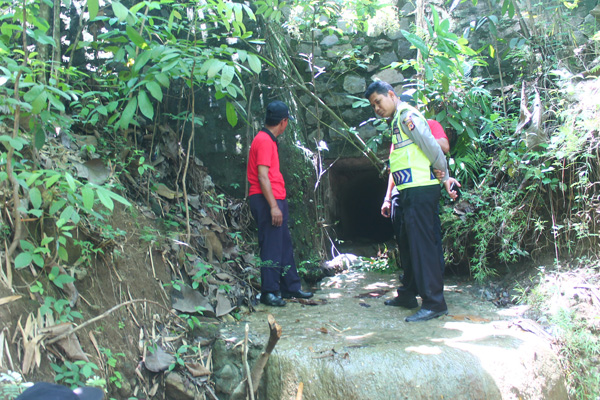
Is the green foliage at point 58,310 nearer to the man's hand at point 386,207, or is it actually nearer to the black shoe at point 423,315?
the black shoe at point 423,315

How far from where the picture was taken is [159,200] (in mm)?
3773

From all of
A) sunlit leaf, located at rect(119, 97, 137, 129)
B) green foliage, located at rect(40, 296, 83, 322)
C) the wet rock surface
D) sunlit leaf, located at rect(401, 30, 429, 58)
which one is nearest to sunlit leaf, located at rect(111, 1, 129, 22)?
sunlit leaf, located at rect(119, 97, 137, 129)

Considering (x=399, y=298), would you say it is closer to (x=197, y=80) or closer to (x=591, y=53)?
(x=197, y=80)

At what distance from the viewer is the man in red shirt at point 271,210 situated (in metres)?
3.63

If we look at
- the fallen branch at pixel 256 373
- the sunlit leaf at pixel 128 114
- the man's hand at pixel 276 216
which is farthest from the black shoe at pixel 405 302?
the sunlit leaf at pixel 128 114

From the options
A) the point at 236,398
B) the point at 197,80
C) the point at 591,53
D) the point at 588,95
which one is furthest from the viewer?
the point at 591,53

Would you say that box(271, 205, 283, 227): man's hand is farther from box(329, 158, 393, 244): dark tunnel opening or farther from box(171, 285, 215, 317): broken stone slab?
box(329, 158, 393, 244): dark tunnel opening

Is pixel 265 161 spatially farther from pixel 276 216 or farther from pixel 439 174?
pixel 439 174

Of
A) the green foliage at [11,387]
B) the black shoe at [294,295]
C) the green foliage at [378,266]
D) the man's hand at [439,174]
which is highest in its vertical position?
the man's hand at [439,174]

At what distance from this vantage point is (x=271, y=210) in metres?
3.64

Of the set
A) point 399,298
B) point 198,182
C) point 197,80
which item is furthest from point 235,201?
point 399,298

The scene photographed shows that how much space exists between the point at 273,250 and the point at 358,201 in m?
5.42

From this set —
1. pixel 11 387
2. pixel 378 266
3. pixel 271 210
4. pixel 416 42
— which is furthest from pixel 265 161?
pixel 11 387

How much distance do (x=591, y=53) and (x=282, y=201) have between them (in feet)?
10.2
